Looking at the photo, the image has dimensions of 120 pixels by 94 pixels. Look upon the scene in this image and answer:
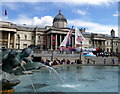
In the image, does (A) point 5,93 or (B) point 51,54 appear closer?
(A) point 5,93

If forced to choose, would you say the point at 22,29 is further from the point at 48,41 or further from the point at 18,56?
the point at 18,56

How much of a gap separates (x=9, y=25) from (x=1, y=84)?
54.4m

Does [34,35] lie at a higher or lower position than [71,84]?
higher

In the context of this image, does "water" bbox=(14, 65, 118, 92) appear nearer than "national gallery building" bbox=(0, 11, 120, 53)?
Yes

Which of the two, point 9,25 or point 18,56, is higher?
point 9,25

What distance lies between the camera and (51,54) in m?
42.8

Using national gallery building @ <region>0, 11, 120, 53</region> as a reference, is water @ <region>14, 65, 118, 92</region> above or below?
below

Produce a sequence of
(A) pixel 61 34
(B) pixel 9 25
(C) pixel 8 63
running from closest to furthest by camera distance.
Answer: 1. (C) pixel 8 63
2. (B) pixel 9 25
3. (A) pixel 61 34

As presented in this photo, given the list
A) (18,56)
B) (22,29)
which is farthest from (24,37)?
(18,56)

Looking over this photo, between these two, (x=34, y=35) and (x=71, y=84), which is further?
(x=34, y=35)

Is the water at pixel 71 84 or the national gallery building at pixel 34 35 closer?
the water at pixel 71 84

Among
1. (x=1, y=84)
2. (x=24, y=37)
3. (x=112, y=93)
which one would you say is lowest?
(x=112, y=93)

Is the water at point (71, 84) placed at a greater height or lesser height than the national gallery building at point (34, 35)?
lesser

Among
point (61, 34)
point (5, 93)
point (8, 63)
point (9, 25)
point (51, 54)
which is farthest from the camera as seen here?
point (61, 34)
